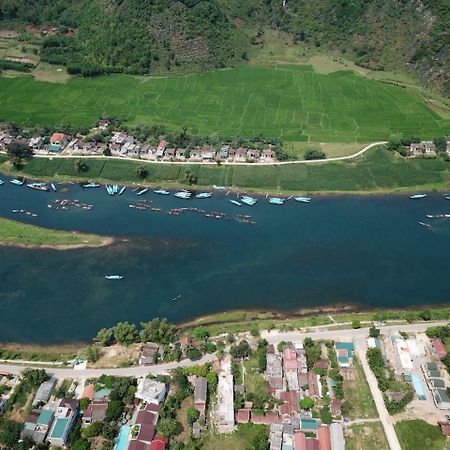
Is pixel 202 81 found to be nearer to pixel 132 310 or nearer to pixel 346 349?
pixel 132 310

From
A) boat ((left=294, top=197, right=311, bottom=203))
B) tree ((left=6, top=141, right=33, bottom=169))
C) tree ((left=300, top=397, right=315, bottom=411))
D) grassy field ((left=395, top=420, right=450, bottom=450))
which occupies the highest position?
boat ((left=294, top=197, right=311, bottom=203))

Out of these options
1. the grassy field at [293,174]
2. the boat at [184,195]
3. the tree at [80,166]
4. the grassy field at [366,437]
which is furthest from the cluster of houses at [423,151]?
the tree at [80,166]

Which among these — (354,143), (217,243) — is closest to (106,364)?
(217,243)

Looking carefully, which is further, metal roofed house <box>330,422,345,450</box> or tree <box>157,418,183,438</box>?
tree <box>157,418,183,438</box>

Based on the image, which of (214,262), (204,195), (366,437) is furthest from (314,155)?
(366,437)

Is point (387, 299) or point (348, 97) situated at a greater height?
point (348, 97)

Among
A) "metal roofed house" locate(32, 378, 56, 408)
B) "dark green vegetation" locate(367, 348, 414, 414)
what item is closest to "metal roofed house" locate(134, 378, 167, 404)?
"metal roofed house" locate(32, 378, 56, 408)

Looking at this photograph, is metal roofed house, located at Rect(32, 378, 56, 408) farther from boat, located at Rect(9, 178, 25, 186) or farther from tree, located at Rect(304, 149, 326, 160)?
tree, located at Rect(304, 149, 326, 160)
